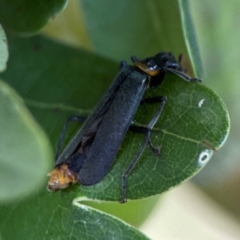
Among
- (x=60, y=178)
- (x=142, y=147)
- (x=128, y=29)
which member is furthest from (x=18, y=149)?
(x=128, y=29)

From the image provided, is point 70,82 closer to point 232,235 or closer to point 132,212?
point 132,212

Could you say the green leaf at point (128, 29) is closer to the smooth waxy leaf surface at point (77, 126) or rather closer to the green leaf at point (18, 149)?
the smooth waxy leaf surface at point (77, 126)

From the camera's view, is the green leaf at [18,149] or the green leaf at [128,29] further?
the green leaf at [128,29]

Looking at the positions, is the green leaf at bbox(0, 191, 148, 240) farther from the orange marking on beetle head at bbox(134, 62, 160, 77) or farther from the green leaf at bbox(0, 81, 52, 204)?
the orange marking on beetle head at bbox(134, 62, 160, 77)

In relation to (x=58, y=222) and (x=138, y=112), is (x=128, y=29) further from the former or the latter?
(x=58, y=222)

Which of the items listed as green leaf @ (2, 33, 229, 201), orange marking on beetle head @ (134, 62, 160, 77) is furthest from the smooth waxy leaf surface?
orange marking on beetle head @ (134, 62, 160, 77)

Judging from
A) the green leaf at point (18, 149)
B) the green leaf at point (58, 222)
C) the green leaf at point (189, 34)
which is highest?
the green leaf at point (189, 34)

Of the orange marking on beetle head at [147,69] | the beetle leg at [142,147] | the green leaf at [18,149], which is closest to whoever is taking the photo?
the green leaf at [18,149]

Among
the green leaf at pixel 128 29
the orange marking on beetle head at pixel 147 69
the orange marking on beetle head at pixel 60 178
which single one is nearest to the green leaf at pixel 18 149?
the orange marking on beetle head at pixel 60 178
